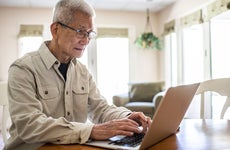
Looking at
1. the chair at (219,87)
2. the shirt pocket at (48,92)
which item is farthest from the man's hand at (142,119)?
the chair at (219,87)

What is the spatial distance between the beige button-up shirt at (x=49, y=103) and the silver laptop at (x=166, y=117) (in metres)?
0.13

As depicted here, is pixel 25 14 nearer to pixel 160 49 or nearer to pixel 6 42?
pixel 6 42

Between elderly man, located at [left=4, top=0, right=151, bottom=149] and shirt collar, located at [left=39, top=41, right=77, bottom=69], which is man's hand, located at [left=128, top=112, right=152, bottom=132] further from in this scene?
shirt collar, located at [left=39, top=41, right=77, bottom=69]

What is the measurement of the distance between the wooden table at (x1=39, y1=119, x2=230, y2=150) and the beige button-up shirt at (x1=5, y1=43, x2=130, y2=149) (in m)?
0.07

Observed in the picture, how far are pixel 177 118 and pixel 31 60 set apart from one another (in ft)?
2.25

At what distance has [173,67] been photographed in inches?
220

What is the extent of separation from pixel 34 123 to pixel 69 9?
526mm

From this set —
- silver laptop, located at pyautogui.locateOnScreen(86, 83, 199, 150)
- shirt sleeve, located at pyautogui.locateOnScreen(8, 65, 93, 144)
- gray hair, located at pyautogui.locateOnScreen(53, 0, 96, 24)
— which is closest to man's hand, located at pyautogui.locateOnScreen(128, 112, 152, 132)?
silver laptop, located at pyautogui.locateOnScreen(86, 83, 199, 150)

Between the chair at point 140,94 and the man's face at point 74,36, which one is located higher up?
the man's face at point 74,36

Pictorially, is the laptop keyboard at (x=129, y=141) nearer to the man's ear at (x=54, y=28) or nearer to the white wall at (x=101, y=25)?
the man's ear at (x=54, y=28)

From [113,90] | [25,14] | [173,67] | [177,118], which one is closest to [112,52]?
[113,90]

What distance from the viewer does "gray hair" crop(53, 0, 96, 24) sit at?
48.9 inches

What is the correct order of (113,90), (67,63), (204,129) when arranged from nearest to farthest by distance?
(204,129) → (67,63) → (113,90)

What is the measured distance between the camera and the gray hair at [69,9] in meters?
1.24
